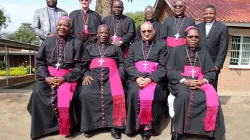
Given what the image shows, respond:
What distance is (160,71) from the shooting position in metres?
4.52

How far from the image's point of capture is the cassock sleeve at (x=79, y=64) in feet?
14.5

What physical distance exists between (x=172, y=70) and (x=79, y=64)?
160cm

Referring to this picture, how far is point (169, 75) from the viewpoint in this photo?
451 cm

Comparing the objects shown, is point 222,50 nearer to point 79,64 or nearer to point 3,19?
point 79,64

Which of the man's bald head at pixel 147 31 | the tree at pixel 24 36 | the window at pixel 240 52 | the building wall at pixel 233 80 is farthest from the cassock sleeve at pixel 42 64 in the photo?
the tree at pixel 24 36

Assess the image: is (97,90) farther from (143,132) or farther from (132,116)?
(143,132)

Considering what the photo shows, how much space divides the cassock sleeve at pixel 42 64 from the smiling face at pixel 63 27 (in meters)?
0.32

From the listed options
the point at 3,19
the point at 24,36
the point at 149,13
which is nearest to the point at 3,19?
the point at 3,19

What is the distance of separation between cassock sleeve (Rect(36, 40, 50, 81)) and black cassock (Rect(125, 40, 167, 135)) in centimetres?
138

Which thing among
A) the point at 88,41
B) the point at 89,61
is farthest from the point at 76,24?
the point at 89,61

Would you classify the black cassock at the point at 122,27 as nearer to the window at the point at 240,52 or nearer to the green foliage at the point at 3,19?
the window at the point at 240,52

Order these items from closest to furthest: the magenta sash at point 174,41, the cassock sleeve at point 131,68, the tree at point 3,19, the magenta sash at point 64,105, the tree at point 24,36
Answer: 1. the magenta sash at point 64,105
2. the cassock sleeve at point 131,68
3. the magenta sash at point 174,41
4. the tree at point 3,19
5. the tree at point 24,36

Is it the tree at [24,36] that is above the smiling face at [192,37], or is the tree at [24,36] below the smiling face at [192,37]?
above

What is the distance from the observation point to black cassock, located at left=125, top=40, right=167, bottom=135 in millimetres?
4246
